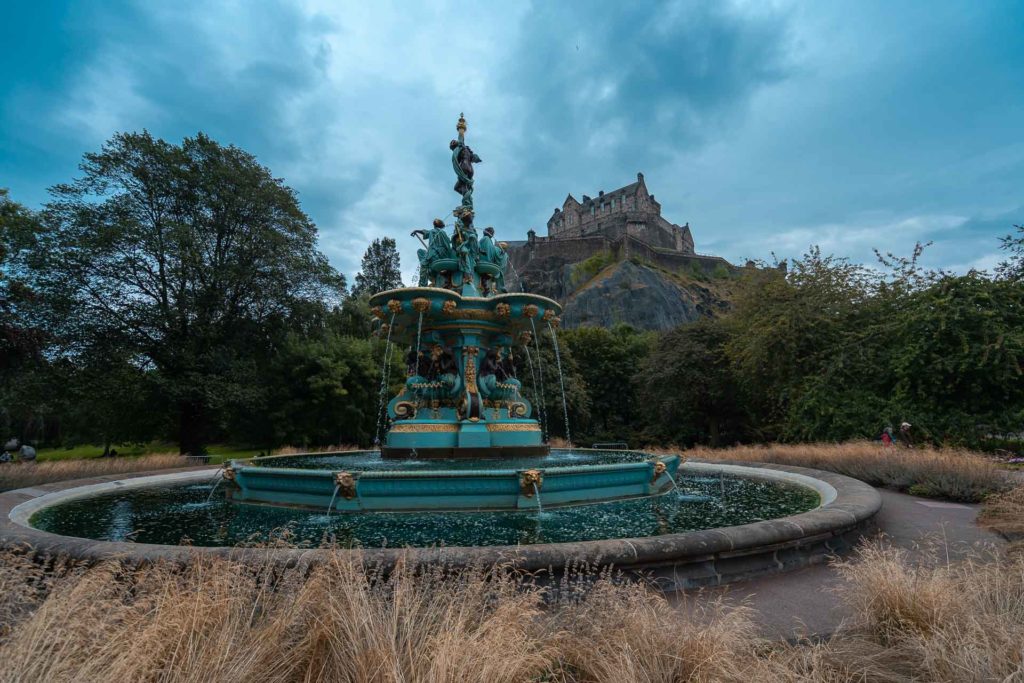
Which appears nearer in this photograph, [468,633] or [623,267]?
[468,633]

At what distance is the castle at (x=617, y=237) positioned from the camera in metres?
88.0

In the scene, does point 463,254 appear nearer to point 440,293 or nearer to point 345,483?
point 440,293

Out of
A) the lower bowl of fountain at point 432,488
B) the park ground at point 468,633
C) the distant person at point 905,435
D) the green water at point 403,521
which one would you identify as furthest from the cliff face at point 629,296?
the park ground at point 468,633

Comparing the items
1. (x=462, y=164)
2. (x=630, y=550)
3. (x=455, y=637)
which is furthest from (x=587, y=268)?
(x=455, y=637)

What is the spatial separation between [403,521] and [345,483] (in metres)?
0.89

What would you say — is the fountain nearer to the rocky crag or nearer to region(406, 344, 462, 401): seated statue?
region(406, 344, 462, 401): seated statue

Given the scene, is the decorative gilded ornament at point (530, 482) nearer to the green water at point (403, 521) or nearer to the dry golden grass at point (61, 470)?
the green water at point (403, 521)

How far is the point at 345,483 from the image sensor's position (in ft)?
22.4

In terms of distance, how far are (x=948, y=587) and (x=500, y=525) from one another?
14.0ft

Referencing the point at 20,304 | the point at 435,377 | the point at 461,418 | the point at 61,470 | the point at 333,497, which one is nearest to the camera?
the point at 333,497

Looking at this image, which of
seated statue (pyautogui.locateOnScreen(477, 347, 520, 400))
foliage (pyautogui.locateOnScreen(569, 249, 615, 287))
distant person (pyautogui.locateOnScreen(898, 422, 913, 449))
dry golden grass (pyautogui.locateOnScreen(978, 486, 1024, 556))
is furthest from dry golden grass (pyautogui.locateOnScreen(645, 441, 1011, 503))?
foliage (pyautogui.locateOnScreen(569, 249, 615, 287))

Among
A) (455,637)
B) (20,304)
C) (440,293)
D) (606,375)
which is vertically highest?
(20,304)

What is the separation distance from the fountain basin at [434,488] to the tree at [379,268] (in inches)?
1884

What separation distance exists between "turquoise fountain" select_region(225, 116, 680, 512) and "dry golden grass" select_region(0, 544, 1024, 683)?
3.53m
